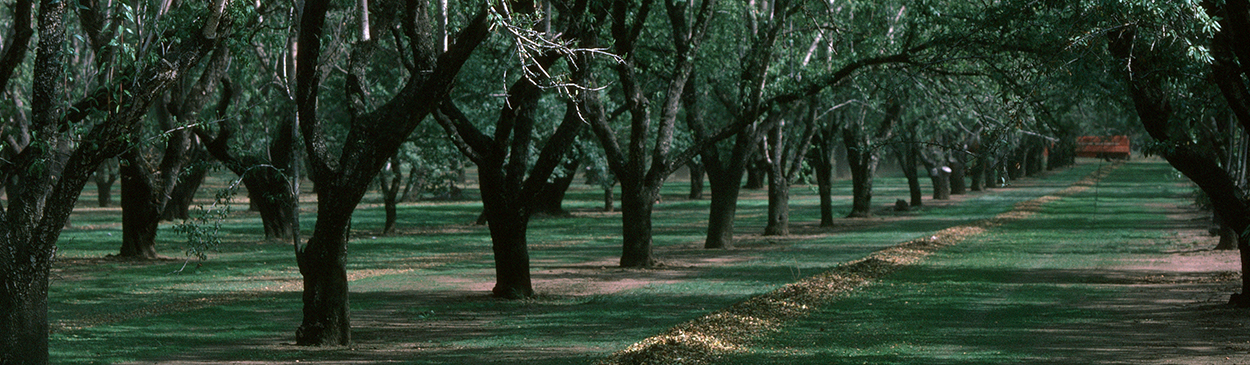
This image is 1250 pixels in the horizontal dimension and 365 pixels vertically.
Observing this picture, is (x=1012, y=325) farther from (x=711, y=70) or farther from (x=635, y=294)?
(x=711, y=70)

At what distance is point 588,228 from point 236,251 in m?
11.2

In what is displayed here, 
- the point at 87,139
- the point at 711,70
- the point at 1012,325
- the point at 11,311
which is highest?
the point at 711,70

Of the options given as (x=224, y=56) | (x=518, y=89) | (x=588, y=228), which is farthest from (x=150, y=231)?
(x=588, y=228)

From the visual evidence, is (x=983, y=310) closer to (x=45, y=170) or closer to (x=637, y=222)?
(x=637, y=222)

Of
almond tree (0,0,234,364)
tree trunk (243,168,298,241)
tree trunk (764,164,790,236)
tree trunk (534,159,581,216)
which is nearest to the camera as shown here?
almond tree (0,0,234,364)

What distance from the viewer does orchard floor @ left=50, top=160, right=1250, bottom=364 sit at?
1130cm

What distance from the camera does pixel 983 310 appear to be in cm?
1463

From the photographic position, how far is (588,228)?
34062mm

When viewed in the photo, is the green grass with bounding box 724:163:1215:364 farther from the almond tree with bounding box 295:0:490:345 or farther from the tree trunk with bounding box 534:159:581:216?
the tree trunk with bounding box 534:159:581:216

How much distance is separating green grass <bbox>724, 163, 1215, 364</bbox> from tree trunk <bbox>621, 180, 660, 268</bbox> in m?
4.31

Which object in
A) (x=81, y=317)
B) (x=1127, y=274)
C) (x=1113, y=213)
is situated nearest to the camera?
(x=81, y=317)

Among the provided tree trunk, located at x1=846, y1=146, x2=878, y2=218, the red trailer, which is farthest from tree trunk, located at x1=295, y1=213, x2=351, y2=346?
tree trunk, located at x1=846, y1=146, x2=878, y2=218

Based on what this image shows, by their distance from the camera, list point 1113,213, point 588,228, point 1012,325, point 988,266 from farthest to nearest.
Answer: point 1113,213, point 588,228, point 988,266, point 1012,325

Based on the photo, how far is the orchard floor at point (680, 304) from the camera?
11.3m
